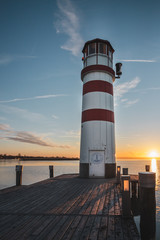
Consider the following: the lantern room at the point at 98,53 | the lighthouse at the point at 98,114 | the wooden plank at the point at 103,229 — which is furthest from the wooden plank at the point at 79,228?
the lantern room at the point at 98,53

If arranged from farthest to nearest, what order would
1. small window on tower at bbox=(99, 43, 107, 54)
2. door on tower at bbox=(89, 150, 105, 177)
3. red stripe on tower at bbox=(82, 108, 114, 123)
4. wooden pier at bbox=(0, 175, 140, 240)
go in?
small window on tower at bbox=(99, 43, 107, 54), red stripe on tower at bbox=(82, 108, 114, 123), door on tower at bbox=(89, 150, 105, 177), wooden pier at bbox=(0, 175, 140, 240)

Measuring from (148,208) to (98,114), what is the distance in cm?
1006

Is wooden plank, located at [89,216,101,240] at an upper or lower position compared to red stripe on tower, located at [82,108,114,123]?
lower

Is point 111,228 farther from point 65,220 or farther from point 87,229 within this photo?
point 65,220

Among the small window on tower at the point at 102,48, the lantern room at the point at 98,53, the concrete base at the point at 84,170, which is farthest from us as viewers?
the small window on tower at the point at 102,48

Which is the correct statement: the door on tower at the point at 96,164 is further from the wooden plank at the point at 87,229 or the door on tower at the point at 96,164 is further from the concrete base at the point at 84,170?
the wooden plank at the point at 87,229

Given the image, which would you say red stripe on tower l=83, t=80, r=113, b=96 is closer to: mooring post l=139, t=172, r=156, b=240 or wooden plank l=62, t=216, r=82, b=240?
mooring post l=139, t=172, r=156, b=240

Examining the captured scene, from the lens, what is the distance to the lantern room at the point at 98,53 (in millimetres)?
15031

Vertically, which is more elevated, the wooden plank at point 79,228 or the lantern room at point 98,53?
the lantern room at point 98,53

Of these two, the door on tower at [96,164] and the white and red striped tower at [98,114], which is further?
the white and red striped tower at [98,114]

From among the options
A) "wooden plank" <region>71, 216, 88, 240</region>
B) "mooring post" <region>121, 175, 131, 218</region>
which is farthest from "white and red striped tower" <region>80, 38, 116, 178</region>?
"wooden plank" <region>71, 216, 88, 240</region>

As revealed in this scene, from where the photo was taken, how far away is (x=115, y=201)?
21.7 feet

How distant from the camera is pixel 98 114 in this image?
14234 millimetres

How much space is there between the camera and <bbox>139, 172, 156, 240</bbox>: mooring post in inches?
173
